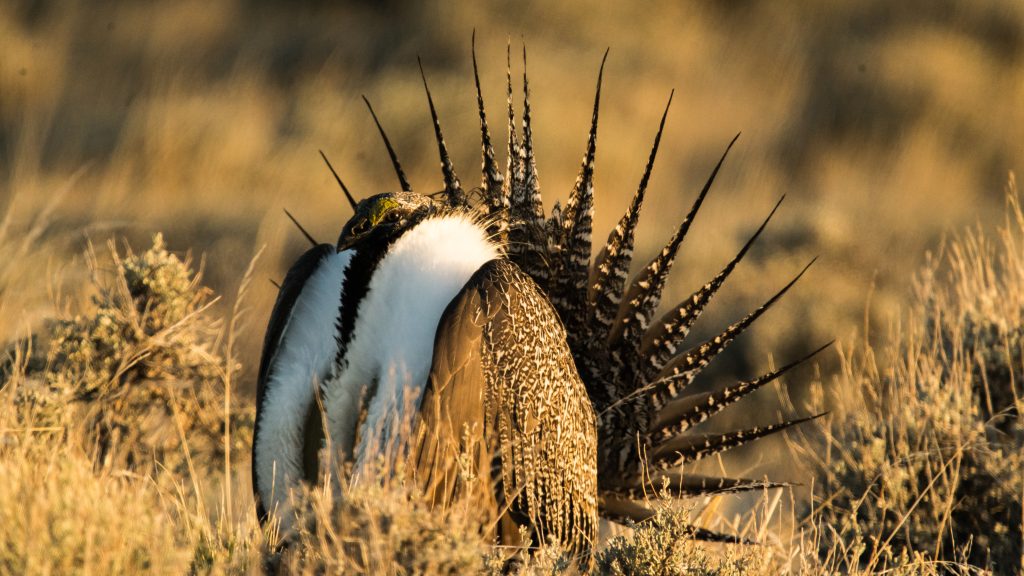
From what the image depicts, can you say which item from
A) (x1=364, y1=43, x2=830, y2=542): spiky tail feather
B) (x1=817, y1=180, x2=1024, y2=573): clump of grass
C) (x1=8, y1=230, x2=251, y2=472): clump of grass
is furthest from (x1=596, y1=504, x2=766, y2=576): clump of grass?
(x1=8, y1=230, x2=251, y2=472): clump of grass

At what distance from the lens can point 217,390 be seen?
12.7 feet

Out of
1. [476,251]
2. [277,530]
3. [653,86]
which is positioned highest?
[653,86]

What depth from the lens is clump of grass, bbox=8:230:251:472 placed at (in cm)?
346

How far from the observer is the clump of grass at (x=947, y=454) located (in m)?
3.46

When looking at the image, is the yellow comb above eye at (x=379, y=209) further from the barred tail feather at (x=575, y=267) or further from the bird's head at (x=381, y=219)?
the barred tail feather at (x=575, y=267)

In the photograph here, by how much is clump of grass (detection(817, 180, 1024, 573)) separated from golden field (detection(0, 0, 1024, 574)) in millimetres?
16

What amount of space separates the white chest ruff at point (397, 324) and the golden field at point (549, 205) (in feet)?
0.88

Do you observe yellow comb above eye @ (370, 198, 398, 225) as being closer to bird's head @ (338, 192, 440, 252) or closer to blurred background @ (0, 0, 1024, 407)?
bird's head @ (338, 192, 440, 252)

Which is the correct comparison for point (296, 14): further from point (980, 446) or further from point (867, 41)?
point (980, 446)

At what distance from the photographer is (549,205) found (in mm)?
11102

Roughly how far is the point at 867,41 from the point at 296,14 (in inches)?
319


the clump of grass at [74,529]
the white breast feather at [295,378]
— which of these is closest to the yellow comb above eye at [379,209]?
the white breast feather at [295,378]

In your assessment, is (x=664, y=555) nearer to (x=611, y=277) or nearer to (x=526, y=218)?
(x=611, y=277)

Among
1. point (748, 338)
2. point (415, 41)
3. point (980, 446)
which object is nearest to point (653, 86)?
point (415, 41)
